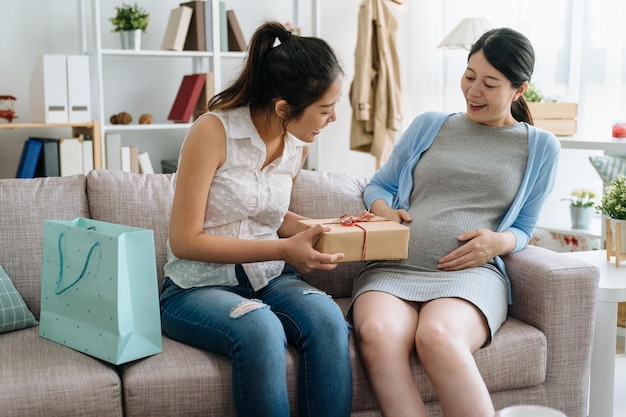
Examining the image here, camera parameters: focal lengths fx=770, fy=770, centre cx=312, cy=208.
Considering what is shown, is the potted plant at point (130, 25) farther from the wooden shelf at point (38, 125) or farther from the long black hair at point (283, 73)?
the long black hair at point (283, 73)

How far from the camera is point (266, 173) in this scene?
6.29 feet

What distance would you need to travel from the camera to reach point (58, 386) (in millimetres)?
1583

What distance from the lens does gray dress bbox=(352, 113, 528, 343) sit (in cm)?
190

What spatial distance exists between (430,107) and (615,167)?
5.02 feet

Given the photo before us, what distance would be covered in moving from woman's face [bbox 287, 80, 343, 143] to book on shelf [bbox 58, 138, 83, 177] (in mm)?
1916

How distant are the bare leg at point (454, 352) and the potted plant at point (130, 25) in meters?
2.42

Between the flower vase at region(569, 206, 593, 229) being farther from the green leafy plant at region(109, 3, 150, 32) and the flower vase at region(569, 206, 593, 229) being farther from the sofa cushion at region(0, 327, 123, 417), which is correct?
the sofa cushion at region(0, 327, 123, 417)

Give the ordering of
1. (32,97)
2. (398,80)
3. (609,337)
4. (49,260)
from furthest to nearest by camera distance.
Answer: (398,80) < (32,97) < (609,337) < (49,260)

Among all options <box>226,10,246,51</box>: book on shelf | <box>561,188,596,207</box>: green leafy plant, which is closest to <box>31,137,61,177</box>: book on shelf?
<box>226,10,246,51</box>: book on shelf

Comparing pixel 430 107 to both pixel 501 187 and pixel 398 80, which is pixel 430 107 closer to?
pixel 398 80

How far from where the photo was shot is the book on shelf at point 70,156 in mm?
3469

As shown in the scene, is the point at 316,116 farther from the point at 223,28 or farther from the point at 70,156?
the point at 223,28

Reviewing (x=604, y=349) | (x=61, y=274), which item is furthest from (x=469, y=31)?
(x=61, y=274)

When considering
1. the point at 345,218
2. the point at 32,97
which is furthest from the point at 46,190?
the point at 32,97
